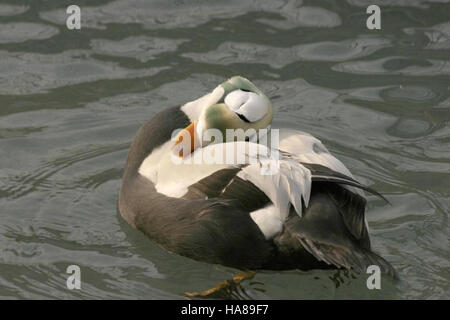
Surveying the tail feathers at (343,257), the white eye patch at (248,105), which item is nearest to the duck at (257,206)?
the tail feathers at (343,257)

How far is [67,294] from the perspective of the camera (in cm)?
481

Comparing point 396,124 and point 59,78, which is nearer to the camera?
point 396,124

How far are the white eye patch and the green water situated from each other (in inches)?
33.5

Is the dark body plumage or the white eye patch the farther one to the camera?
the white eye patch

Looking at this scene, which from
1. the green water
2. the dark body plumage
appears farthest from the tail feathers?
the green water

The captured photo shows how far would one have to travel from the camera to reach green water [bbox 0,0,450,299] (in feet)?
16.4

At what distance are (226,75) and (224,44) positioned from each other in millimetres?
463

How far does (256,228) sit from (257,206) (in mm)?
117

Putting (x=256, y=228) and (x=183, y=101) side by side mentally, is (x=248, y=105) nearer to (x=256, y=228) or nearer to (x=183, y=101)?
(x=256, y=228)

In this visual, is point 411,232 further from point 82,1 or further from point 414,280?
point 82,1

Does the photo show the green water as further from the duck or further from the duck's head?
the duck's head

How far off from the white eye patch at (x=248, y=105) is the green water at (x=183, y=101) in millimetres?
850

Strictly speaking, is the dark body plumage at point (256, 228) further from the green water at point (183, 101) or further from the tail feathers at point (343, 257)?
the green water at point (183, 101)
